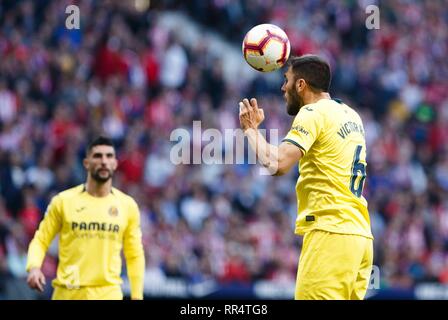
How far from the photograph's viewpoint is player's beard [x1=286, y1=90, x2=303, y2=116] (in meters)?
8.86

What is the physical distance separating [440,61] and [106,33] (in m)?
7.08

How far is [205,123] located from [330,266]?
11.0 metres

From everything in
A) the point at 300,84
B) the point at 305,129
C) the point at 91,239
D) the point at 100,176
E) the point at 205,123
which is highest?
the point at 205,123

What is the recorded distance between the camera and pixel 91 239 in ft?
35.3

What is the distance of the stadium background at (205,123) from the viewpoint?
16.7m

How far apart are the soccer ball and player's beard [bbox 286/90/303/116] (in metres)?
0.54

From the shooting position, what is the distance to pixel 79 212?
10.8 metres

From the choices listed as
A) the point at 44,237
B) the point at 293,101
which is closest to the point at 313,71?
the point at 293,101

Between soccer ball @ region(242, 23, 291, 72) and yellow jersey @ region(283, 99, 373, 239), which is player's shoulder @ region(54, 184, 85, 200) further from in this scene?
yellow jersey @ region(283, 99, 373, 239)

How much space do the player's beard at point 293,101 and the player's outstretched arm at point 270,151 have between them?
480mm

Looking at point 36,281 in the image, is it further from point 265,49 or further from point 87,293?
point 265,49

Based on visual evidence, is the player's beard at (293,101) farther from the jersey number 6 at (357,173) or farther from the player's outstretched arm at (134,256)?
the player's outstretched arm at (134,256)

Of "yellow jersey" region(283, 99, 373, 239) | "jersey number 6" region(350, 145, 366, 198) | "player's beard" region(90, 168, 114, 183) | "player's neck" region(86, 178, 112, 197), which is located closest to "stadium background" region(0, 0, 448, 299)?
"player's neck" region(86, 178, 112, 197)

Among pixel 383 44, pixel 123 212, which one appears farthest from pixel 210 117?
pixel 123 212
